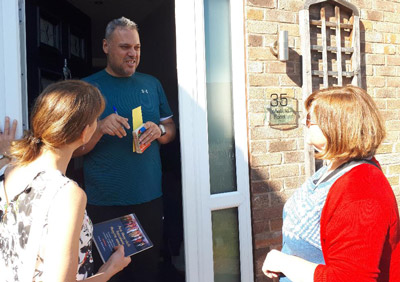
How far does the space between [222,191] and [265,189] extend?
339 millimetres

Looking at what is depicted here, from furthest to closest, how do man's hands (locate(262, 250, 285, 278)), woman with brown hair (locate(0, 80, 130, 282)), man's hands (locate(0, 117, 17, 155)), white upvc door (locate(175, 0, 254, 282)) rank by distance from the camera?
white upvc door (locate(175, 0, 254, 282)), man's hands (locate(0, 117, 17, 155)), man's hands (locate(262, 250, 285, 278)), woman with brown hair (locate(0, 80, 130, 282))

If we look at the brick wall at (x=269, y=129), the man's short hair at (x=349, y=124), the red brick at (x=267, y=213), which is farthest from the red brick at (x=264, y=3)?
the man's short hair at (x=349, y=124)

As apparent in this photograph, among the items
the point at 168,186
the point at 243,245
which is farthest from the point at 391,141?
the point at 168,186

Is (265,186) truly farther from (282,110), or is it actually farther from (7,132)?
(7,132)

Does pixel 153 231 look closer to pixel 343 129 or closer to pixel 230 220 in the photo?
pixel 230 220

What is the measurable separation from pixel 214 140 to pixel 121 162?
762 mm

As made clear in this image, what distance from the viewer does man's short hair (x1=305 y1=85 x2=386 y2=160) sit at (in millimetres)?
1535

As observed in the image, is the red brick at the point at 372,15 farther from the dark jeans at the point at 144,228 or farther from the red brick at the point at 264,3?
the dark jeans at the point at 144,228

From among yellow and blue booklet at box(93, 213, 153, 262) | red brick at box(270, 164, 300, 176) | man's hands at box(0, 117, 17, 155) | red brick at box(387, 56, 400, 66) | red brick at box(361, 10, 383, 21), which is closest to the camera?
yellow and blue booklet at box(93, 213, 153, 262)

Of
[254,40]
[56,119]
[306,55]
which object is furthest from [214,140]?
[56,119]

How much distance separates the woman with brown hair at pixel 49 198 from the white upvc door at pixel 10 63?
1.03m

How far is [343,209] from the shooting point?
1408 mm

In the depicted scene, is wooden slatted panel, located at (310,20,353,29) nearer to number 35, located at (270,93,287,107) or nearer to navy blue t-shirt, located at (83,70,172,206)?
number 35, located at (270,93,287,107)

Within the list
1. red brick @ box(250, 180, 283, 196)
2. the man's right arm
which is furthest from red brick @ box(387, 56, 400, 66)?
the man's right arm
